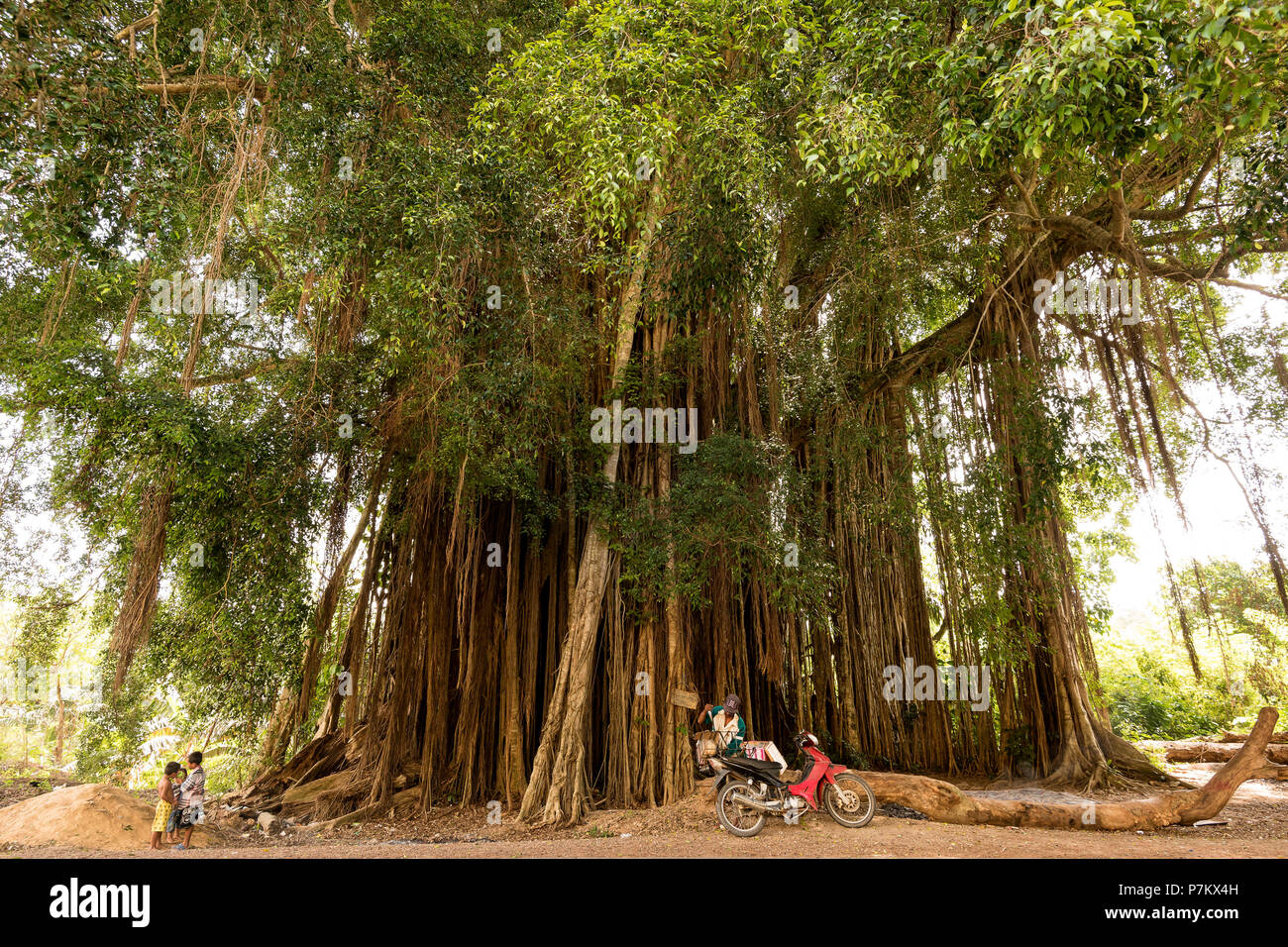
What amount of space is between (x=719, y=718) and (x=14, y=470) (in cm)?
610

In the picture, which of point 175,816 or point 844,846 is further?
point 175,816

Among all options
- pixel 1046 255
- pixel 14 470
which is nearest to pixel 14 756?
pixel 14 470

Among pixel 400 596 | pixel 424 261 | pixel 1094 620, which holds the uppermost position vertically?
pixel 424 261

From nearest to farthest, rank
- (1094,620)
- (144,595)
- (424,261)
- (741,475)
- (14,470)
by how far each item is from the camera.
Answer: (424,261) → (144,595) → (741,475) → (14,470) → (1094,620)

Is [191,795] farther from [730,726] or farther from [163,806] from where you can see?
[730,726]

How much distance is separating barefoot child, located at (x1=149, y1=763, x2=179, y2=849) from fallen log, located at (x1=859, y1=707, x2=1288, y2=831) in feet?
16.7

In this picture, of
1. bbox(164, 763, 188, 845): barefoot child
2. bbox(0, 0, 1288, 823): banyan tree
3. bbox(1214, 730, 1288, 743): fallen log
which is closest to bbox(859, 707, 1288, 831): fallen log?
bbox(0, 0, 1288, 823): banyan tree

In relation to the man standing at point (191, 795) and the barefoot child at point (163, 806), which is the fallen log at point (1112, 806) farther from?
the barefoot child at point (163, 806)

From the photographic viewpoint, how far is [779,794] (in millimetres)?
4500

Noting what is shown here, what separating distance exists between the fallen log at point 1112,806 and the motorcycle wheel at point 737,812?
1.27 metres

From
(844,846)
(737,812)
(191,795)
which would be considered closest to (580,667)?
(737,812)

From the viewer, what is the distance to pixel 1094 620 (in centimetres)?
729

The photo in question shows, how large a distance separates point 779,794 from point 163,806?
411cm

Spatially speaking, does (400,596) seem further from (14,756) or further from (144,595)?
(14,756)
